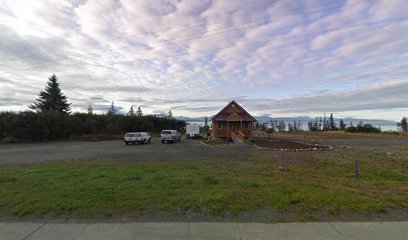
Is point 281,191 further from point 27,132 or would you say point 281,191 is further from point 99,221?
point 27,132

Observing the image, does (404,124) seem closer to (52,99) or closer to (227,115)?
(227,115)

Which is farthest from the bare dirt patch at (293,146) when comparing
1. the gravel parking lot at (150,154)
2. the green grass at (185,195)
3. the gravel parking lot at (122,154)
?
the green grass at (185,195)

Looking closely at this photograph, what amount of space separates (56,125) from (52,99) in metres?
27.1

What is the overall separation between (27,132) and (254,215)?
131 ft

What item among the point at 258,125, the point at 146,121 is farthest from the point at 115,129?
the point at 258,125

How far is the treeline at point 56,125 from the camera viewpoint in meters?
35.6

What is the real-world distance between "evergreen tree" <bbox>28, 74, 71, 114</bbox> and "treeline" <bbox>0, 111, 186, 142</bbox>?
17738 millimetres

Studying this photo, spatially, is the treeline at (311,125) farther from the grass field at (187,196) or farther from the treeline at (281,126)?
the grass field at (187,196)

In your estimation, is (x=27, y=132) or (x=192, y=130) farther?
(x=192, y=130)

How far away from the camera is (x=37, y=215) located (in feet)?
17.3

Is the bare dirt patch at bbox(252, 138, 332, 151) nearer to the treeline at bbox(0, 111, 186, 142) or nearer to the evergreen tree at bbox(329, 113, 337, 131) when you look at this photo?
the treeline at bbox(0, 111, 186, 142)

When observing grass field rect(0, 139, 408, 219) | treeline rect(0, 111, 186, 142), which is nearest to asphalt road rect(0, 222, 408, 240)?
grass field rect(0, 139, 408, 219)

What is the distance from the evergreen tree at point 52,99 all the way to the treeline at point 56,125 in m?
17.7

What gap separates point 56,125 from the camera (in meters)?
39.1
